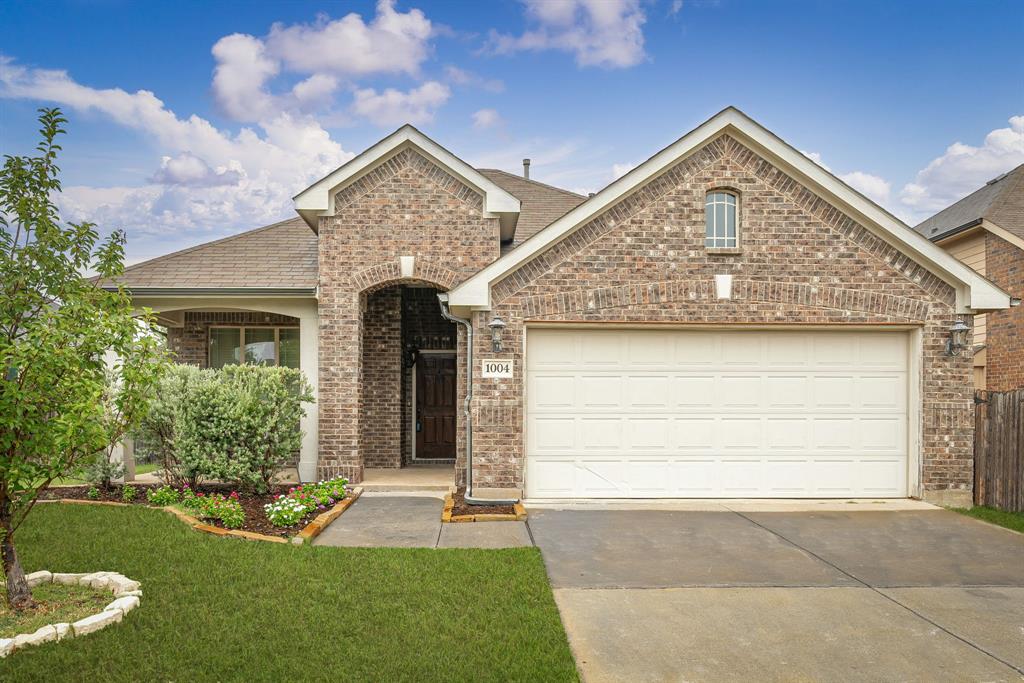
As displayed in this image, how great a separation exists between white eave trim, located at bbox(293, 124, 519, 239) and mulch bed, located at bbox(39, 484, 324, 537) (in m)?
4.44

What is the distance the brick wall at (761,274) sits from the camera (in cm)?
937

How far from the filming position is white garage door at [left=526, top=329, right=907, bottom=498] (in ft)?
31.5

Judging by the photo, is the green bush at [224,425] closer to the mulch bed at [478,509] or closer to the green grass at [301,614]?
the green grass at [301,614]

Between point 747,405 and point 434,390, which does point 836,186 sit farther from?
point 434,390

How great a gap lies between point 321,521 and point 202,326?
6.81m

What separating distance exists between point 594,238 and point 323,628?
6.39 metres

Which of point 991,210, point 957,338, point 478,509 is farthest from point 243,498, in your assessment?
point 991,210

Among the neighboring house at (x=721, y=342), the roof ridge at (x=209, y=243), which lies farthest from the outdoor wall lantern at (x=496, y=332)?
the roof ridge at (x=209, y=243)

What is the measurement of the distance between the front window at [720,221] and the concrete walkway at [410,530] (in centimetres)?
492

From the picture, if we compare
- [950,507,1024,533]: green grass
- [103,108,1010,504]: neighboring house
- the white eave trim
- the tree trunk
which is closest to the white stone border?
the tree trunk

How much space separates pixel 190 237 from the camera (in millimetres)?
18266

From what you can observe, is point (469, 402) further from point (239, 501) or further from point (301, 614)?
point (301, 614)

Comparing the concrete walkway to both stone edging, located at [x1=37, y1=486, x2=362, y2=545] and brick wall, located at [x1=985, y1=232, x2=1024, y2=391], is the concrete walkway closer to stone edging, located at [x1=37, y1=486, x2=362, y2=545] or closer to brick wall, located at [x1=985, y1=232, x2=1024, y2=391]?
stone edging, located at [x1=37, y1=486, x2=362, y2=545]

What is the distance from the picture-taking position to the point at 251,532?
7.36 meters
